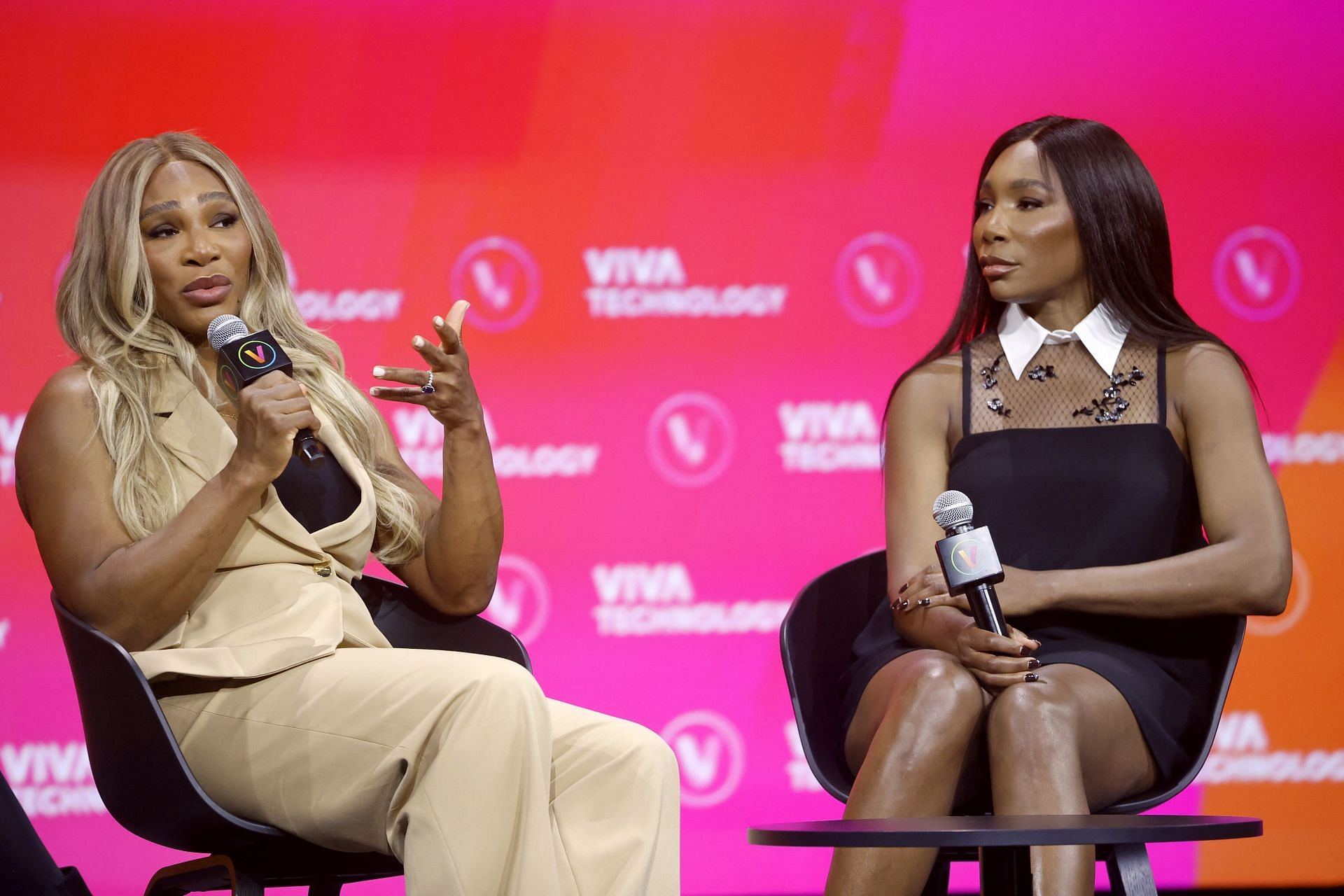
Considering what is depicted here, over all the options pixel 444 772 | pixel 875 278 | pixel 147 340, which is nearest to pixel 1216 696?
pixel 444 772

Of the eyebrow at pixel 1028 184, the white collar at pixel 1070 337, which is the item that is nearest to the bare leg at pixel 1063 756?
the white collar at pixel 1070 337

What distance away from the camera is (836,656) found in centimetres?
255

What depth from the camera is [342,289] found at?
3549mm

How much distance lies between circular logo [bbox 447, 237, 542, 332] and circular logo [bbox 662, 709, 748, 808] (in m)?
1.11

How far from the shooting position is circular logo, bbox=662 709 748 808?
3.55 metres

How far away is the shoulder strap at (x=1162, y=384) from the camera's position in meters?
2.41

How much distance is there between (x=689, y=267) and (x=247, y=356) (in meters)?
1.75

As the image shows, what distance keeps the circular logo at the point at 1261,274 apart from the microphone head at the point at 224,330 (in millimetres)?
2630

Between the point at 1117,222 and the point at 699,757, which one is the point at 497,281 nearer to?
the point at 699,757

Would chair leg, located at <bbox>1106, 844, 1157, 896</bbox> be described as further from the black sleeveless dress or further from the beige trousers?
the beige trousers

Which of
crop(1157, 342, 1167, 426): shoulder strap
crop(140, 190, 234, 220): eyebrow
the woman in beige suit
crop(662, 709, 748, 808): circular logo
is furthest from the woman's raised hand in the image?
crop(662, 709, 748, 808): circular logo

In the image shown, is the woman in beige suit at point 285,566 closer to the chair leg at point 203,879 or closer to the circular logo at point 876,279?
the chair leg at point 203,879

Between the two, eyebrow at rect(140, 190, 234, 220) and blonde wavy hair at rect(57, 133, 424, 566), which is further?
eyebrow at rect(140, 190, 234, 220)

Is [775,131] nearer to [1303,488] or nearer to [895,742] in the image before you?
[1303,488]
